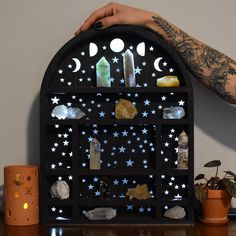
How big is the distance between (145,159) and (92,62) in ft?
0.93

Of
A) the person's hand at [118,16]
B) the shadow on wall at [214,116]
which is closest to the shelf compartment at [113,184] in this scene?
the shadow on wall at [214,116]

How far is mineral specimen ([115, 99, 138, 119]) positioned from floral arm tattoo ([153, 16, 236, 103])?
0.19m

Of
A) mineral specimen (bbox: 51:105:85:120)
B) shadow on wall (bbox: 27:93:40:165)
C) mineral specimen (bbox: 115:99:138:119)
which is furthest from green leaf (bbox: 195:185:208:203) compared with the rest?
shadow on wall (bbox: 27:93:40:165)

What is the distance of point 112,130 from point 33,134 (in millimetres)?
234

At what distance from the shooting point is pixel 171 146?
1239mm

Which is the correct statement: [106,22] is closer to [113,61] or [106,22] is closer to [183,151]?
[113,61]

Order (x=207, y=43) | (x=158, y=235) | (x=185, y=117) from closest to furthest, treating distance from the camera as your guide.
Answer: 1. (x=158, y=235)
2. (x=185, y=117)
3. (x=207, y=43)

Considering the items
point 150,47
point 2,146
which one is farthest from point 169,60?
point 2,146

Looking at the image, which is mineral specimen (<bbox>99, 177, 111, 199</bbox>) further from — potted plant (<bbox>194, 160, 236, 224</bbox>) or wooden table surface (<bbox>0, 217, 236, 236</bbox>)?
potted plant (<bbox>194, 160, 236, 224</bbox>)

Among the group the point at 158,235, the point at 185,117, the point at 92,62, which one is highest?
the point at 92,62

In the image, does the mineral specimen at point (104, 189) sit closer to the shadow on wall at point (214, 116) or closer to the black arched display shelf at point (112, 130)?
the black arched display shelf at point (112, 130)

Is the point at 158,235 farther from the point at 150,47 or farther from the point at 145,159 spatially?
the point at 150,47

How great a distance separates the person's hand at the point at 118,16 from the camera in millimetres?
1189

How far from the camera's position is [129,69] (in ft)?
3.97
